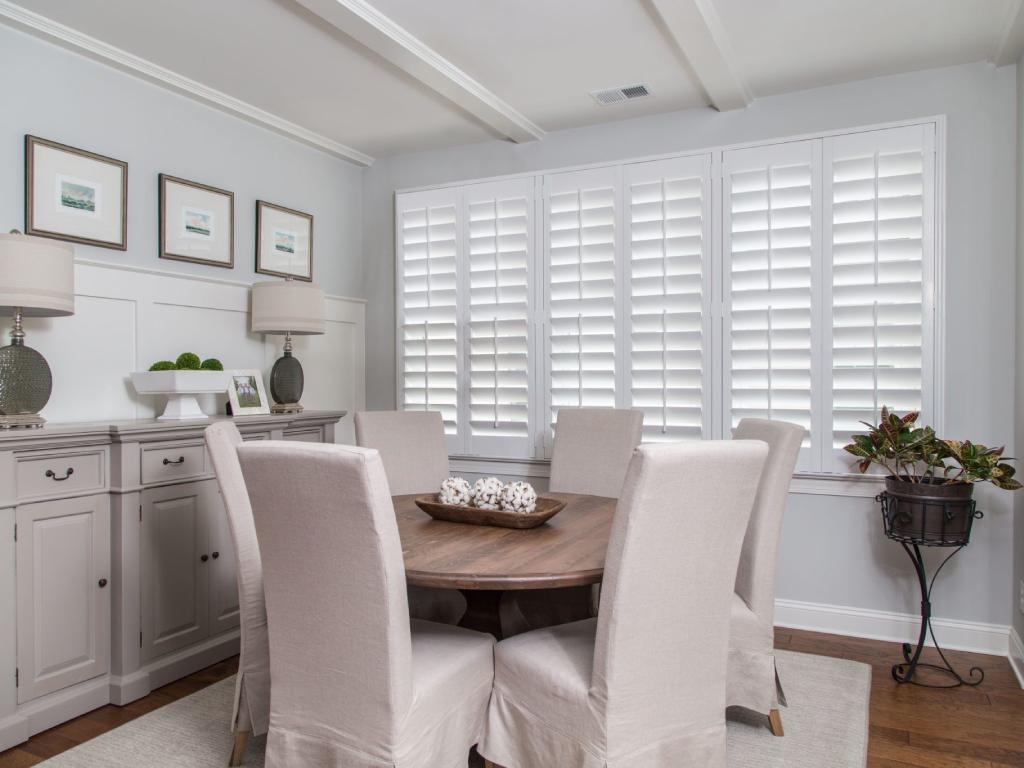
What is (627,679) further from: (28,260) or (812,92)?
(812,92)

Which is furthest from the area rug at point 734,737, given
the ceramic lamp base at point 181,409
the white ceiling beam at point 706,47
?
the white ceiling beam at point 706,47

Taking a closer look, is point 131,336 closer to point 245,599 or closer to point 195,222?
point 195,222

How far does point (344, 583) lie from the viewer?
5.64 ft

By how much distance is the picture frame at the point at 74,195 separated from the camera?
289 cm

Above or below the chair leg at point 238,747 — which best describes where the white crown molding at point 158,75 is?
above

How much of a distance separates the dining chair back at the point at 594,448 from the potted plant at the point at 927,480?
0.95m

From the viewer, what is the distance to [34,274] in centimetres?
253

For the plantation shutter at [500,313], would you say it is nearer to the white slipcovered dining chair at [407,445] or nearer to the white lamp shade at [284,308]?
the white slipcovered dining chair at [407,445]

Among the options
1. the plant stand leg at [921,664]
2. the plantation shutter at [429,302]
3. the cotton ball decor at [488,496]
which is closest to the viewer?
the cotton ball decor at [488,496]

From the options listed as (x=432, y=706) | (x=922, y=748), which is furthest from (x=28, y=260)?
(x=922, y=748)

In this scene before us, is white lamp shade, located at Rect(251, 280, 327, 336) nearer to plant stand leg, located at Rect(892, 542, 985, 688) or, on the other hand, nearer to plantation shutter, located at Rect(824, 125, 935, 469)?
plantation shutter, located at Rect(824, 125, 935, 469)

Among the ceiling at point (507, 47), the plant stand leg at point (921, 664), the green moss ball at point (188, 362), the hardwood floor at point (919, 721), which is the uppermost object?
the ceiling at point (507, 47)

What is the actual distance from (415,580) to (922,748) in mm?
1799

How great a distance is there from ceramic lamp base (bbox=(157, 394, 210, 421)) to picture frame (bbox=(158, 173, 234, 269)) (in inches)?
28.5
